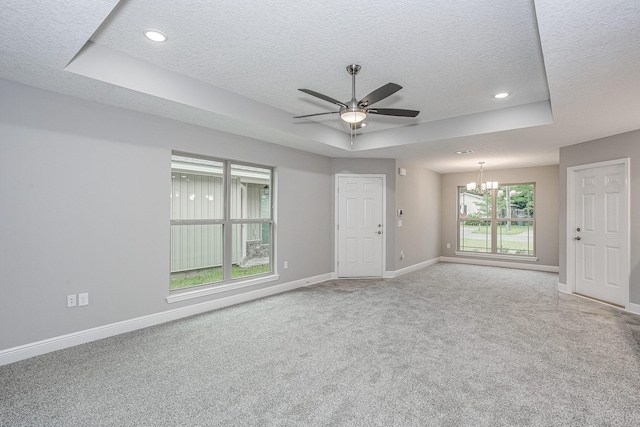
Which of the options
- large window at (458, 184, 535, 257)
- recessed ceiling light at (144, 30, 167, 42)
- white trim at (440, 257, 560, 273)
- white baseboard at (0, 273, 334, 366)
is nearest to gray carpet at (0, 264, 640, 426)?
white baseboard at (0, 273, 334, 366)

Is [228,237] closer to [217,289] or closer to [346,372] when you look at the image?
[217,289]

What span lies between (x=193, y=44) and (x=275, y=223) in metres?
2.99

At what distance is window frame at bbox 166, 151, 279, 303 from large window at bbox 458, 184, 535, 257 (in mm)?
5546

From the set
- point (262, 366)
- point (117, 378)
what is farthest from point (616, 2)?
point (117, 378)

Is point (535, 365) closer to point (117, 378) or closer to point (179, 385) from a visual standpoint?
point (179, 385)

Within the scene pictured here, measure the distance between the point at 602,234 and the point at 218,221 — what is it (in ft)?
18.6

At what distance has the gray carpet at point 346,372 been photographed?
2014 millimetres

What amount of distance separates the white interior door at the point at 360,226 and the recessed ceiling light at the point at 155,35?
13.5 feet

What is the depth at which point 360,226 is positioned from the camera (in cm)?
632

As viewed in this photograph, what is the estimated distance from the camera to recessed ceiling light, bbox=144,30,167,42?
8.22 feet

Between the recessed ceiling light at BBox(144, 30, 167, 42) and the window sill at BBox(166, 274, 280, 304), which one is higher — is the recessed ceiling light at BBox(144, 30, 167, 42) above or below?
above

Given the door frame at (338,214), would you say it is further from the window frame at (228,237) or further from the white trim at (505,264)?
the white trim at (505,264)

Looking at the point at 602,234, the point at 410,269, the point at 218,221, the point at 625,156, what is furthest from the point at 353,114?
the point at 410,269

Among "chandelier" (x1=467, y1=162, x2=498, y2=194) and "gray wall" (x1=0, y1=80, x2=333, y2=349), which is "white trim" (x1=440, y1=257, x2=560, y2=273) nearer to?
"chandelier" (x1=467, y1=162, x2=498, y2=194)
